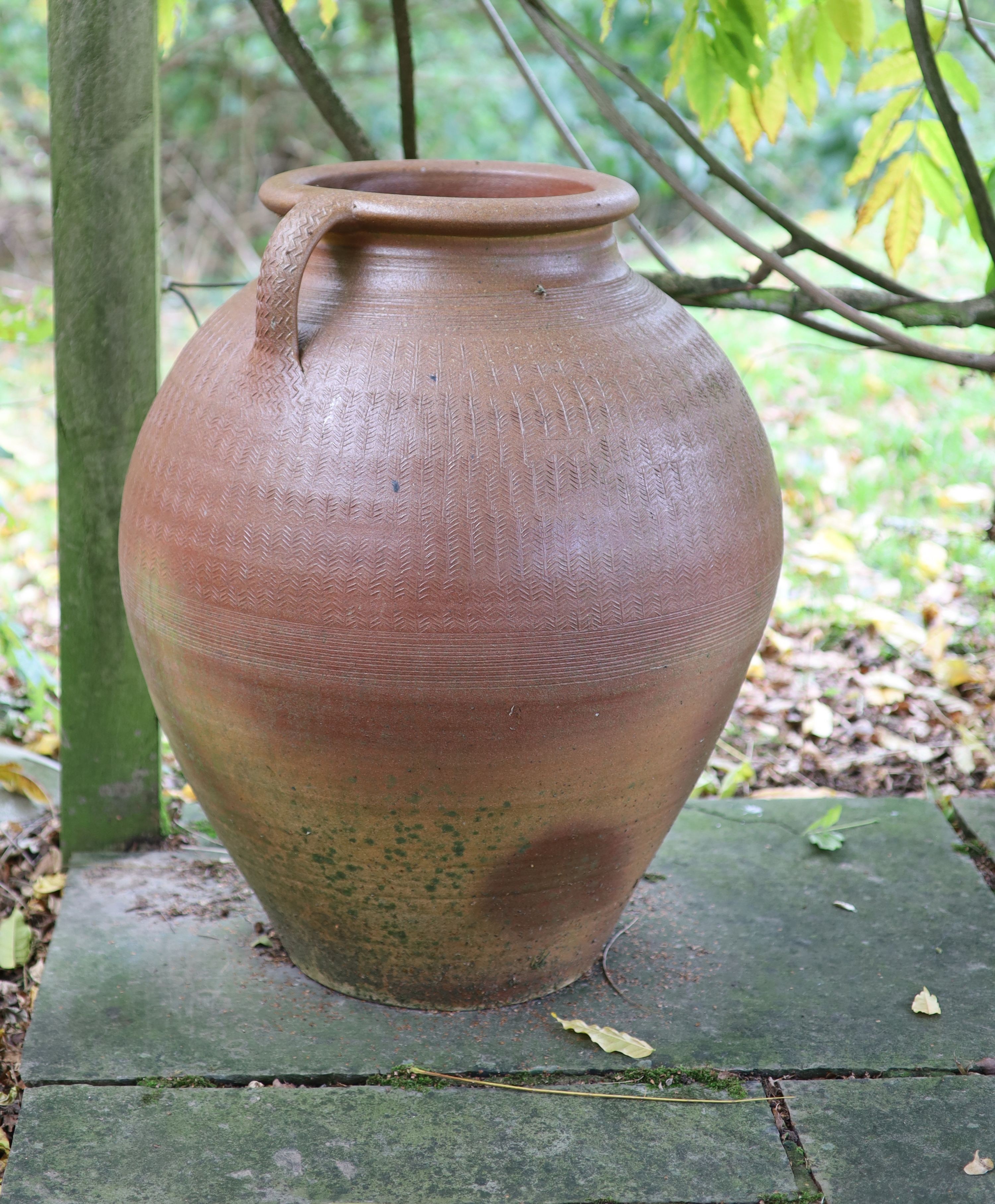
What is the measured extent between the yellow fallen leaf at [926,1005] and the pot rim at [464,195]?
51.4 inches

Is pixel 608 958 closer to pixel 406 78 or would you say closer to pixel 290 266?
pixel 290 266

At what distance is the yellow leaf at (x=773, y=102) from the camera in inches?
99.1

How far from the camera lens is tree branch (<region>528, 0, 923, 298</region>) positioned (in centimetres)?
249

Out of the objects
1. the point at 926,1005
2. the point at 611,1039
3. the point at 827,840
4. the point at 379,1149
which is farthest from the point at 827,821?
the point at 379,1149

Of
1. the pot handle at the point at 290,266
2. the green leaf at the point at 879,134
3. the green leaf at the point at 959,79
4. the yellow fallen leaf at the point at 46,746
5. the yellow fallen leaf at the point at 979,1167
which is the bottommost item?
the yellow fallen leaf at the point at 46,746

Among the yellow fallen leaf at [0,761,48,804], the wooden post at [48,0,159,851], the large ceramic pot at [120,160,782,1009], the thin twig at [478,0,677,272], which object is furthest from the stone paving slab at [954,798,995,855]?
the yellow fallen leaf at [0,761,48,804]

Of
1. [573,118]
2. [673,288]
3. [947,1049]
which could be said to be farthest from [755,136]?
[573,118]

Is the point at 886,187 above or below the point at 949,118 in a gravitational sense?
below

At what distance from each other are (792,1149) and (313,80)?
2.20 meters

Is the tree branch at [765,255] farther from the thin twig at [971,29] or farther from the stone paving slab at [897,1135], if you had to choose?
the stone paving slab at [897,1135]

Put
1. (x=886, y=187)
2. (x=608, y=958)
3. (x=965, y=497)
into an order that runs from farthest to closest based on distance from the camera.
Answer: (x=965, y=497)
(x=886, y=187)
(x=608, y=958)

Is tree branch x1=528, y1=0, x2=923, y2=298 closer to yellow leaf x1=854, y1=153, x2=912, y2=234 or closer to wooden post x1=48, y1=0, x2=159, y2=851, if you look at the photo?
yellow leaf x1=854, y1=153, x2=912, y2=234

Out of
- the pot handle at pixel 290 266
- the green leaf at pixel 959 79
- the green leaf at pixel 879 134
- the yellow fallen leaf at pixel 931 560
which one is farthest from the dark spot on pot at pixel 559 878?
the yellow fallen leaf at pixel 931 560

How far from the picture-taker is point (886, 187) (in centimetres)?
244
